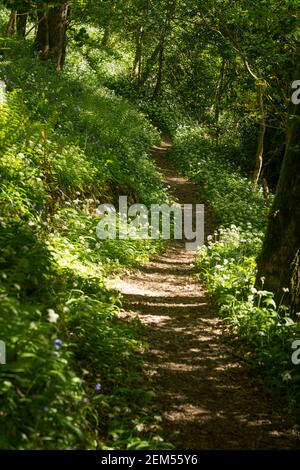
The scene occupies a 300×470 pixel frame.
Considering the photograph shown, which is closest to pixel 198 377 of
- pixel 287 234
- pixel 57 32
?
pixel 287 234

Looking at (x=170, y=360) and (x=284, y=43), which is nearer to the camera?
(x=170, y=360)

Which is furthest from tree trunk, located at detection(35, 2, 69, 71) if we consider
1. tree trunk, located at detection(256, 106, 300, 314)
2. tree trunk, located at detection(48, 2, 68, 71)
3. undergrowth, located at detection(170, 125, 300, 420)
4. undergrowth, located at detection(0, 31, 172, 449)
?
tree trunk, located at detection(256, 106, 300, 314)

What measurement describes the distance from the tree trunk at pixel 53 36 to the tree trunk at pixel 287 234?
11.1 meters

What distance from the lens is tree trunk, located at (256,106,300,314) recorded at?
728 centimetres

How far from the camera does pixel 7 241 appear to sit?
5.66m

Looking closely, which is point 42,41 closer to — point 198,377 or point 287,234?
point 287,234

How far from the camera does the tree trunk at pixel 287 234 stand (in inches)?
287

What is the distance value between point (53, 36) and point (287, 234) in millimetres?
12490

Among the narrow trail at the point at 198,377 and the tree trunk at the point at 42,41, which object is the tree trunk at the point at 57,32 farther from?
the narrow trail at the point at 198,377

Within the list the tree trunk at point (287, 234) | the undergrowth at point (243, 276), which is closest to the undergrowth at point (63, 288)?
the undergrowth at point (243, 276)

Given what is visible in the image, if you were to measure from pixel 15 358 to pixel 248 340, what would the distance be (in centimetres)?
382

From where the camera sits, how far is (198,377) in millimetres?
6129
